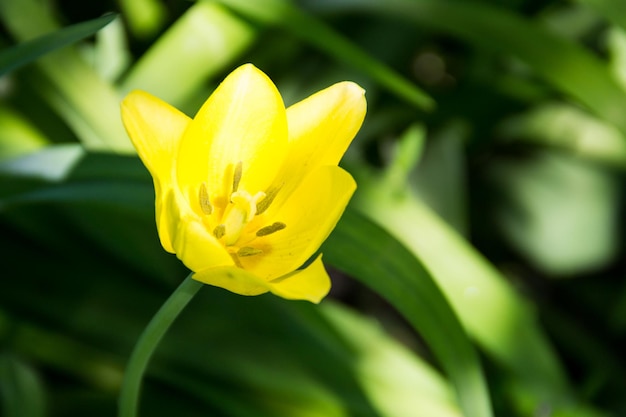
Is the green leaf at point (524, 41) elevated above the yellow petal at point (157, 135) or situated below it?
below

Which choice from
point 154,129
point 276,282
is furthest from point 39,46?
point 276,282

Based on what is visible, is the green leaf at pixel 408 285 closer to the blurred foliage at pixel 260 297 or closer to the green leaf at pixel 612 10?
the blurred foliage at pixel 260 297

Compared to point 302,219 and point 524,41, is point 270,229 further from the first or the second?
point 524,41

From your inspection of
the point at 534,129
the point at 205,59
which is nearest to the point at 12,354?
the point at 205,59

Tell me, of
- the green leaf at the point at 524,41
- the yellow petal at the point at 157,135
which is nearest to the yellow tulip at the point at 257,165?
the yellow petal at the point at 157,135

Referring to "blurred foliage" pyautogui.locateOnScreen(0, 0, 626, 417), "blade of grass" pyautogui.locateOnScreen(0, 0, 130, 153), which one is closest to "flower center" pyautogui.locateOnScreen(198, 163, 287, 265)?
"blurred foliage" pyautogui.locateOnScreen(0, 0, 626, 417)

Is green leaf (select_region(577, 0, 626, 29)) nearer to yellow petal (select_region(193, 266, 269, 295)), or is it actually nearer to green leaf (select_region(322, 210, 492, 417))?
green leaf (select_region(322, 210, 492, 417))
